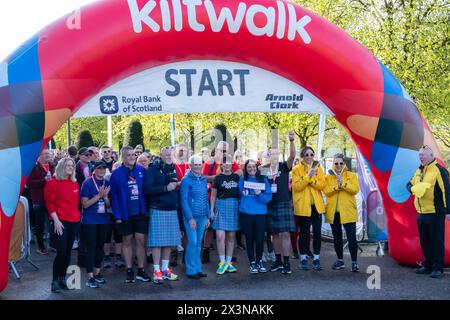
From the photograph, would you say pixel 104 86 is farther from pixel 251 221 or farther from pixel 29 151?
pixel 251 221

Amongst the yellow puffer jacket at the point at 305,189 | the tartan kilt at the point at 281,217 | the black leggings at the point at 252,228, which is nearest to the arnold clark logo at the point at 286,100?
the yellow puffer jacket at the point at 305,189

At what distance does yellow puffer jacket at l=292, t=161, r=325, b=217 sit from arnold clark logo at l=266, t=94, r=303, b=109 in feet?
2.99

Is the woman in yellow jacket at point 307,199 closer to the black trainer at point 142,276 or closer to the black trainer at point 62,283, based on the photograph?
the black trainer at point 142,276

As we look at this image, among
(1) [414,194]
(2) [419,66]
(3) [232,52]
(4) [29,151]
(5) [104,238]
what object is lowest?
(5) [104,238]

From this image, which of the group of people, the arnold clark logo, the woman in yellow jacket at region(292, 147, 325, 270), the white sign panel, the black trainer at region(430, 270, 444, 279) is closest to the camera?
the group of people

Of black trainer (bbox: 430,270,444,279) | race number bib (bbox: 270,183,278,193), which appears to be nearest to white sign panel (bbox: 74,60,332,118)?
race number bib (bbox: 270,183,278,193)

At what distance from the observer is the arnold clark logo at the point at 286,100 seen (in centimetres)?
718

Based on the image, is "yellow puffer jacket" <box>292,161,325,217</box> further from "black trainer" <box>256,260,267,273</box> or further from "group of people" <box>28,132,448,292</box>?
"black trainer" <box>256,260,267,273</box>

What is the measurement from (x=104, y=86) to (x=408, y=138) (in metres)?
4.26

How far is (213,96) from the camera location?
7.14 metres

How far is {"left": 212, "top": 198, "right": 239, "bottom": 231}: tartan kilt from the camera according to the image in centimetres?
678

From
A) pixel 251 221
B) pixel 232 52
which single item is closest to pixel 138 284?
pixel 251 221

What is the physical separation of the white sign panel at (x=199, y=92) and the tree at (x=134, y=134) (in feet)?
57.6

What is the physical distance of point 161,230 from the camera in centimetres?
636
